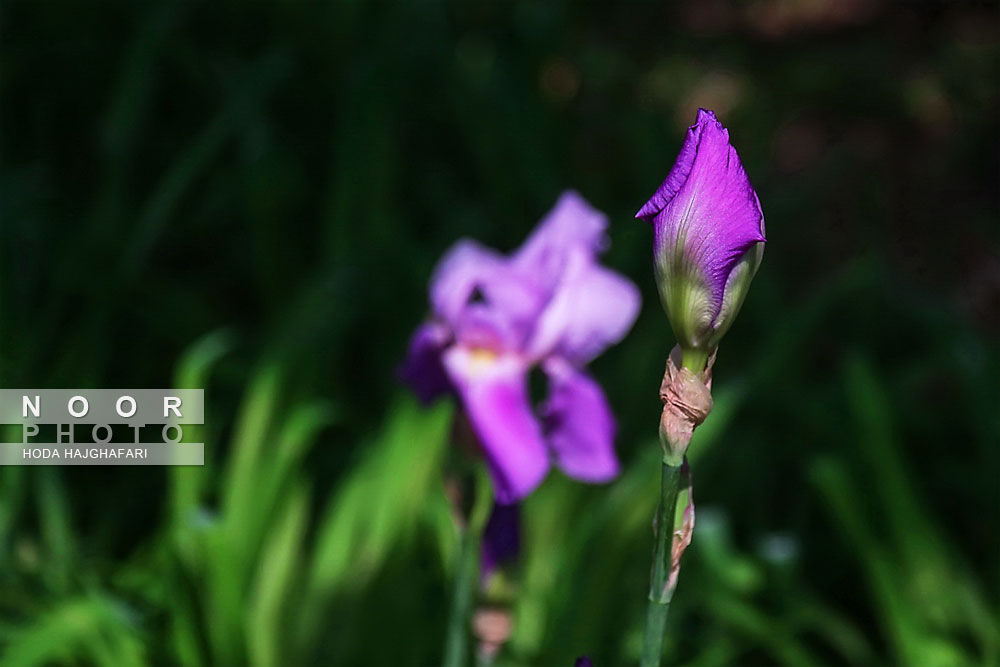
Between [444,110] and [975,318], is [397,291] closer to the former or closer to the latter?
[444,110]

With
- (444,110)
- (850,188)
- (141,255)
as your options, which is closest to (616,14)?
(850,188)

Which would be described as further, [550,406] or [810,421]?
[810,421]

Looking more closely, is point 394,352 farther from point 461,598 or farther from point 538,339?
point 461,598
